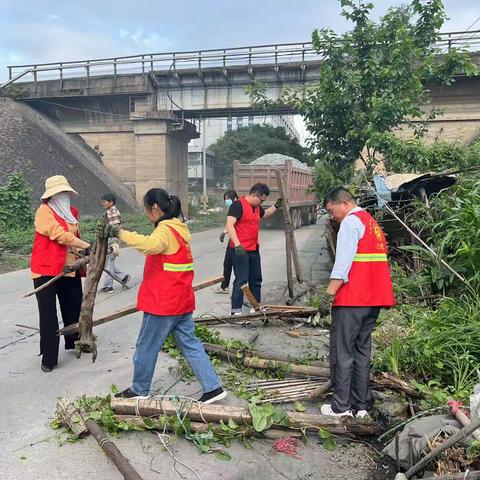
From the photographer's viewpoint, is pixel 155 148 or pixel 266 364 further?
pixel 155 148

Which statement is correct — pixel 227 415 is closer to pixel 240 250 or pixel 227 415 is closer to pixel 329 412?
pixel 329 412

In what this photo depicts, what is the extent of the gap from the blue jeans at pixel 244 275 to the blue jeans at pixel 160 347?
8.18 feet

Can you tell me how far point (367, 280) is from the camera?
12.2 ft

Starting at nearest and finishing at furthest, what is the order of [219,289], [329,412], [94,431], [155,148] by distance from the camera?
1. [94,431]
2. [329,412]
3. [219,289]
4. [155,148]

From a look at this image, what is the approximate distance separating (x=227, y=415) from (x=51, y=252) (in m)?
2.45

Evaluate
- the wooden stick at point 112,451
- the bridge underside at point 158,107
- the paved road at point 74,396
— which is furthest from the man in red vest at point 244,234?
Answer: the bridge underside at point 158,107

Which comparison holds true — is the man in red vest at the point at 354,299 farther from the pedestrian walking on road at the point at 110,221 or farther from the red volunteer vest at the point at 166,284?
the pedestrian walking on road at the point at 110,221

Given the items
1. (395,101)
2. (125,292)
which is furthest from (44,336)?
(395,101)

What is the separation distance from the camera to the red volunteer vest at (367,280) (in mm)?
3691

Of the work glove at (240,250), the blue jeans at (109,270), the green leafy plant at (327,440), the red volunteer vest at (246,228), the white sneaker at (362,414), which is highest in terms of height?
the red volunteer vest at (246,228)

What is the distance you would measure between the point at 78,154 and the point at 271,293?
893 inches

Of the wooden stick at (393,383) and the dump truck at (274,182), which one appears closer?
the wooden stick at (393,383)

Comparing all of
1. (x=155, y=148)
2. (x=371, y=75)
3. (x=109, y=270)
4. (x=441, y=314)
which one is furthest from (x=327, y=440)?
(x=155, y=148)

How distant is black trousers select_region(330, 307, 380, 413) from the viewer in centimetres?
373
